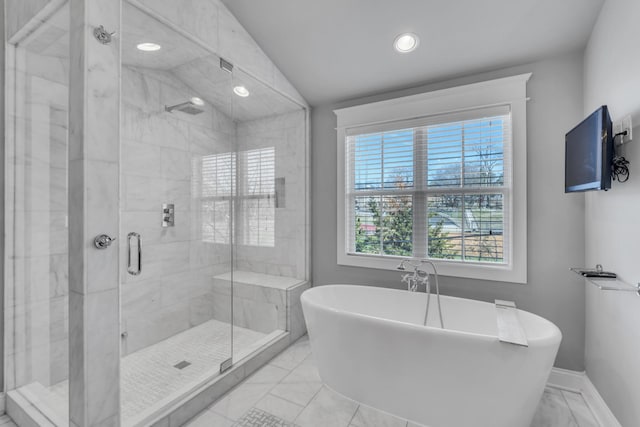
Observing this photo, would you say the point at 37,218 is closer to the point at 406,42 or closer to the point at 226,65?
the point at 226,65

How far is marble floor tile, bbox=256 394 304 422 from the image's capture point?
1.83 metres

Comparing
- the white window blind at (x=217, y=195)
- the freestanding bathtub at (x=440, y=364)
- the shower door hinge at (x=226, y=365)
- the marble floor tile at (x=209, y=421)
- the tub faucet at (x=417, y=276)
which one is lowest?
the marble floor tile at (x=209, y=421)

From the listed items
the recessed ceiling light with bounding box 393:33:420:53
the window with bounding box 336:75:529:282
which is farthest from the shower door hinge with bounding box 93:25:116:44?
the window with bounding box 336:75:529:282

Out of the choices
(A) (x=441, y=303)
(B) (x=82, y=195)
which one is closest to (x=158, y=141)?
(B) (x=82, y=195)

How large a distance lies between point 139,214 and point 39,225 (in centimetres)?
54

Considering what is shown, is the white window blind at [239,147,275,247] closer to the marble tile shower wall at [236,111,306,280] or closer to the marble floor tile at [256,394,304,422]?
the marble tile shower wall at [236,111,306,280]

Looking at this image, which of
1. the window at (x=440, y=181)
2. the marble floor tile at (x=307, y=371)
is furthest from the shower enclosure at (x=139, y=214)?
the window at (x=440, y=181)

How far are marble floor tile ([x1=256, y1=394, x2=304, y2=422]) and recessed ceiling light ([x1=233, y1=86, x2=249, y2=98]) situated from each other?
7.80 feet

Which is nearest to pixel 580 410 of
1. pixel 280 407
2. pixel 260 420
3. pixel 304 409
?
pixel 304 409

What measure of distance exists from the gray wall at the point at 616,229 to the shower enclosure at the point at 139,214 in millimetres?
2245

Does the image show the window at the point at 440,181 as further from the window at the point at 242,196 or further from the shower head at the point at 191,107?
the shower head at the point at 191,107

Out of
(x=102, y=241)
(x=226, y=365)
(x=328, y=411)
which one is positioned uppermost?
(x=102, y=241)

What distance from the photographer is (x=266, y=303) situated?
9.24 feet

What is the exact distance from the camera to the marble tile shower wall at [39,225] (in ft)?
5.11
